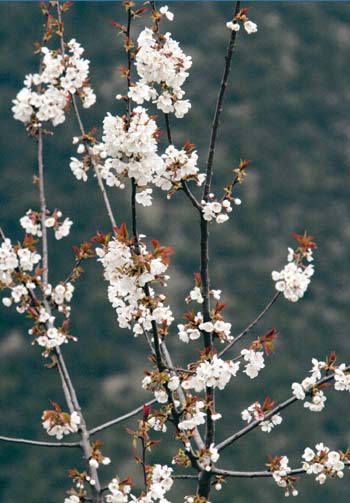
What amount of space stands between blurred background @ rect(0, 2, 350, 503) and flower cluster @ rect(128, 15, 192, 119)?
266 cm

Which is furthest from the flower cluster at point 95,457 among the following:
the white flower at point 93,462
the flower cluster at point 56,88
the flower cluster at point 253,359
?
the flower cluster at point 56,88

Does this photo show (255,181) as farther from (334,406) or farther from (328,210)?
(334,406)

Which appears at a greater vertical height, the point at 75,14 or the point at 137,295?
the point at 75,14

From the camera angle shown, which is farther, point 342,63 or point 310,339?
point 342,63

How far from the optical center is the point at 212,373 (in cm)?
179

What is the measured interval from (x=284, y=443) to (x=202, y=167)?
1.62 metres

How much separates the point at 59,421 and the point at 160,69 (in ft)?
2.44

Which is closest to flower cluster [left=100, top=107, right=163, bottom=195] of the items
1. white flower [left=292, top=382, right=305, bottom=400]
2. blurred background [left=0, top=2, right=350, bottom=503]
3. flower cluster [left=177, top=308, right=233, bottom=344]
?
flower cluster [left=177, top=308, right=233, bottom=344]

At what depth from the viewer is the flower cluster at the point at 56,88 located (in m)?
2.13

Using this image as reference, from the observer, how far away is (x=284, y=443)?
4.76 metres

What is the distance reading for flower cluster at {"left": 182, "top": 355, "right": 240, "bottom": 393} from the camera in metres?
1.79

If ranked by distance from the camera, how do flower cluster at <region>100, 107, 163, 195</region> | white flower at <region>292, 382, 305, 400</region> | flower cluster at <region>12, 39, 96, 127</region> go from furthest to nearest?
flower cluster at <region>12, 39, 96, 127</region>, white flower at <region>292, 382, 305, 400</region>, flower cluster at <region>100, 107, 163, 195</region>

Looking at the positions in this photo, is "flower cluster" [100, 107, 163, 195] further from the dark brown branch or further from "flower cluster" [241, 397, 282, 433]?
"flower cluster" [241, 397, 282, 433]

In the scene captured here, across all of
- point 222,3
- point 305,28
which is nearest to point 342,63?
point 305,28
